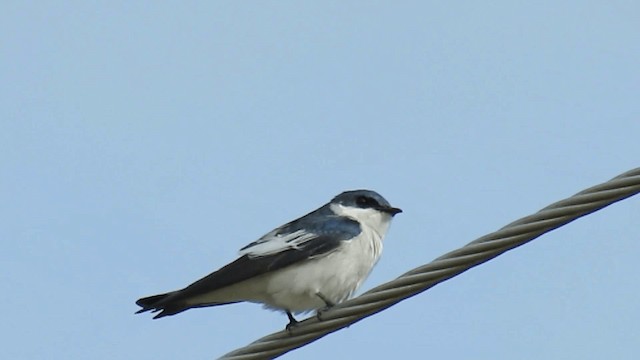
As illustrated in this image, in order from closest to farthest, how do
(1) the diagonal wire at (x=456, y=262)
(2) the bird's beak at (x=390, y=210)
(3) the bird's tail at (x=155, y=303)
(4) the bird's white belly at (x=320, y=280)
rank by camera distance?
(1) the diagonal wire at (x=456, y=262) < (3) the bird's tail at (x=155, y=303) < (4) the bird's white belly at (x=320, y=280) < (2) the bird's beak at (x=390, y=210)

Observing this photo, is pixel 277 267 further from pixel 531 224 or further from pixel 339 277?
pixel 531 224

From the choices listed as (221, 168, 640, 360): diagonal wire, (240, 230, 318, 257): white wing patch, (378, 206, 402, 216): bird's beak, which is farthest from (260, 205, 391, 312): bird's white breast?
(221, 168, 640, 360): diagonal wire

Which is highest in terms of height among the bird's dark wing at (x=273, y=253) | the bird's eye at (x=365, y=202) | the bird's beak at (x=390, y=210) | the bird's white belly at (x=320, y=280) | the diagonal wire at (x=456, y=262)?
the bird's eye at (x=365, y=202)

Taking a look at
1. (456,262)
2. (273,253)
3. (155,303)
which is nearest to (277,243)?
(273,253)

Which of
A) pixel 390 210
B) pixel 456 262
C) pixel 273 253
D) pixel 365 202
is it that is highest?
pixel 365 202

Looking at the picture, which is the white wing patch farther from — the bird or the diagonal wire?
the diagonal wire

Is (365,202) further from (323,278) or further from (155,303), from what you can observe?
(155,303)

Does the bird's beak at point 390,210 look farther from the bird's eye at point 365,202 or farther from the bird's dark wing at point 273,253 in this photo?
the bird's dark wing at point 273,253

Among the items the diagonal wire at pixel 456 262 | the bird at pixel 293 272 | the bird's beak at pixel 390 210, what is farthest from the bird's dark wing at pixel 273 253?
the diagonal wire at pixel 456 262
